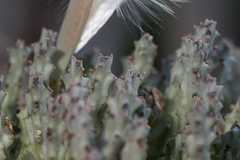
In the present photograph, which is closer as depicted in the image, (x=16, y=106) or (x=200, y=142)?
(x=200, y=142)

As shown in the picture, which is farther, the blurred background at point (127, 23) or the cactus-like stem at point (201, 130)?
the blurred background at point (127, 23)

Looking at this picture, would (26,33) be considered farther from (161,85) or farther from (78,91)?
(78,91)

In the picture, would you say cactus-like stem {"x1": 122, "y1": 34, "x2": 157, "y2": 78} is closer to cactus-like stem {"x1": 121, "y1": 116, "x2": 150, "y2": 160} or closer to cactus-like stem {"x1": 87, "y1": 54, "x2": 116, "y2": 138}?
cactus-like stem {"x1": 87, "y1": 54, "x2": 116, "y2": 138}

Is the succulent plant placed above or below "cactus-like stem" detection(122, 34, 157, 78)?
below

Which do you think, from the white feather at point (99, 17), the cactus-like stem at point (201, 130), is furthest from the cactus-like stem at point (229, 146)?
the white feather at point (99, 17)

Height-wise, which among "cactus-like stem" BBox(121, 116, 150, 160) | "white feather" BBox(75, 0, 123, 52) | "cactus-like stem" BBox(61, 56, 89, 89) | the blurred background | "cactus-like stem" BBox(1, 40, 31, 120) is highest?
the blurred background

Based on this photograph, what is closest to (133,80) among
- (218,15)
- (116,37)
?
(116,37)

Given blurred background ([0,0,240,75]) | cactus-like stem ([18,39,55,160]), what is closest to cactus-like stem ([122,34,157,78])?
cactus-like stem ([18,39,55,160])

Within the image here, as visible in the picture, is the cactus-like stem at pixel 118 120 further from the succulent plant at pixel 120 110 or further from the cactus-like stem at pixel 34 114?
the cactus-like stem at pixel 34 114

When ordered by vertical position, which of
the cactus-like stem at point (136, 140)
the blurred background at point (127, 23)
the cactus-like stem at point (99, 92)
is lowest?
the cactus-like stem at point (136, 140)

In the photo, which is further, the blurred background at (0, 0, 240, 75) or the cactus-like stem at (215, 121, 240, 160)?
the blurred background at (0, 0, 240, 75)

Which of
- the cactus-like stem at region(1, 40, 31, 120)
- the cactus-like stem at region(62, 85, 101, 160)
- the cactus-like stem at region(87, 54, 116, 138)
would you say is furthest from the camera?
the cactus-like stem at region(1, 40, 31, 120)
